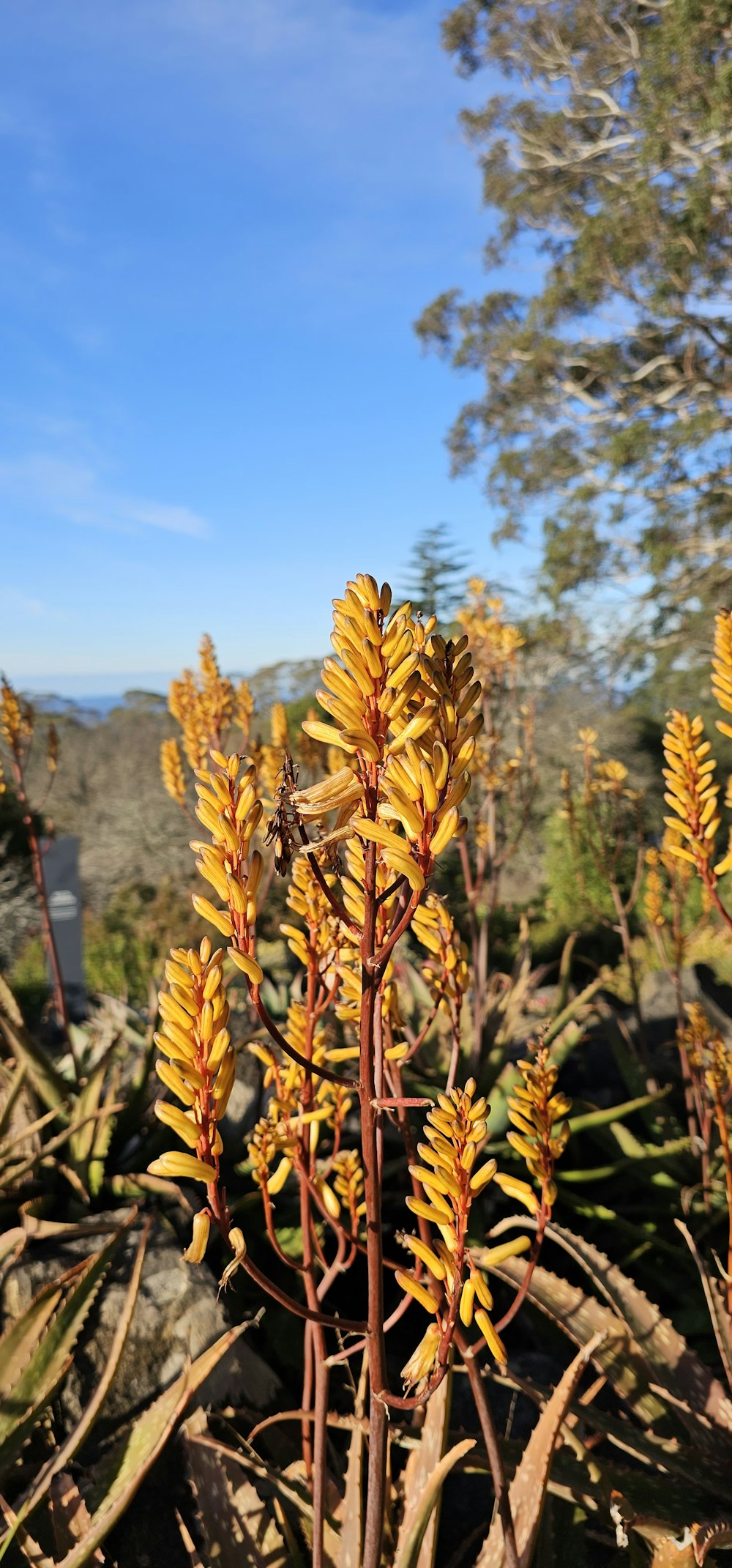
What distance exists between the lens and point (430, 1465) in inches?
38.9

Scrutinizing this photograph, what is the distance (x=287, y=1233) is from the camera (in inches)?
80.9

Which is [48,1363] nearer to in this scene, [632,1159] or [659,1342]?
[659,1342]

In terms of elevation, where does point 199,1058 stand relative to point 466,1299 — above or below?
above

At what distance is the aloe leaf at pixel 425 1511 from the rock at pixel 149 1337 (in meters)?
0.67

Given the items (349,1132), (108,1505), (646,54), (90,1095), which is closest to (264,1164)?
(108,1505)

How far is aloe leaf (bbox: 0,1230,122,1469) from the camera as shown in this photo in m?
1.37

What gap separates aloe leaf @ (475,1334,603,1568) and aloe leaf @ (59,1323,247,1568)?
1.26ft

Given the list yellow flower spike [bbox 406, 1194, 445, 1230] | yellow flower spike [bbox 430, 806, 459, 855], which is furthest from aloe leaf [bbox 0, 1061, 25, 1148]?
yellow flower spike [bbox 430, 806, 459, 855]

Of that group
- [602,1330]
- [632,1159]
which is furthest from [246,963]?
[632,1159]

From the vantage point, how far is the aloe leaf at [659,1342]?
58.5 inches

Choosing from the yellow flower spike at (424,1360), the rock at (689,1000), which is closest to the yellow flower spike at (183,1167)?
the yellow flower spike at (424,1360)

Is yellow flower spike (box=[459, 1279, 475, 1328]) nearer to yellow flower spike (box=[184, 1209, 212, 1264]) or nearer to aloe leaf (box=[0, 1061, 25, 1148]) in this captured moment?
yellow flower spike (box=[184, 1209, 212, 1264])

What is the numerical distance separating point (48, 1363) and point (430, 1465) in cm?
83

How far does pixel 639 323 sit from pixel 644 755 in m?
6.91
